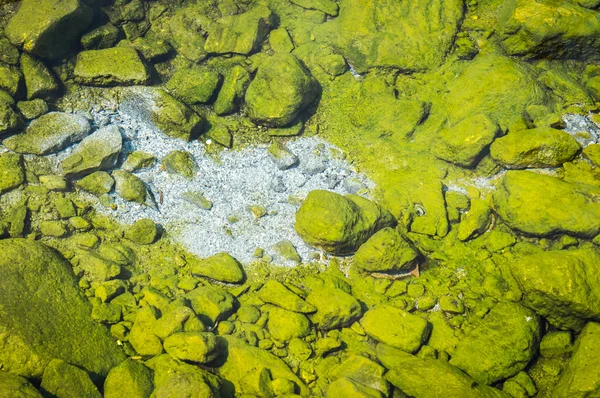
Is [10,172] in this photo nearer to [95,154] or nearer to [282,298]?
[95,154]

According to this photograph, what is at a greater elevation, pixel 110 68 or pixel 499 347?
pixel 110 68

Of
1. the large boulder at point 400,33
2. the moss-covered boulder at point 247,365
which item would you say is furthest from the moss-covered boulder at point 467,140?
the moss-covered boulder at point 247,365

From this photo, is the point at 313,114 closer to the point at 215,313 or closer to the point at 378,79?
the point at 378,79

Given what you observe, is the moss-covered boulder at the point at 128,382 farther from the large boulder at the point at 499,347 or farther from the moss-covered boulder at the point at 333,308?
the large boulder at the point at 499,347

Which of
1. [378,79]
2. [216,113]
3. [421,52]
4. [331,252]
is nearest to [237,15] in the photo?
[216,113]

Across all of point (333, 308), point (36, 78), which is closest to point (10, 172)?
point (36, 78)

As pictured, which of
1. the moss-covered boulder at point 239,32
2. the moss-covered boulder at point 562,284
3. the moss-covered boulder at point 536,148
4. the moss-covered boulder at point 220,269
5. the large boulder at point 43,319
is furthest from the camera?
the moss-covered boulder at point 239,32

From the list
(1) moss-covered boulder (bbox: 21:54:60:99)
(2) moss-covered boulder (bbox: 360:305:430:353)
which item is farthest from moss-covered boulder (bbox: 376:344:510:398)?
(1) moss-covered boulder (bbox: 21:54:60:99)
